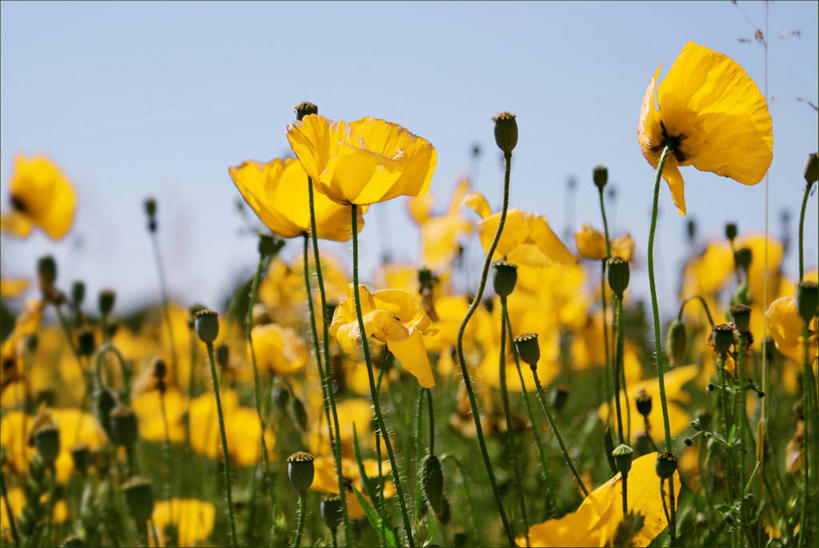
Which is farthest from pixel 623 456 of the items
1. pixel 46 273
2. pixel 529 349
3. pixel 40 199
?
pixel 40 199

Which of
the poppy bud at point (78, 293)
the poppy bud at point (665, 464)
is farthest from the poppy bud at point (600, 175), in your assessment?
the poppy bud at point (78, 293)

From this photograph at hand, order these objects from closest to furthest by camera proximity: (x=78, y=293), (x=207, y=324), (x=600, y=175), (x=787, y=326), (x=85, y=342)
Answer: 1. (x=207, y=324)
2. (x=787, y=326)
3. (x=600, y=175)
4. (x=85, y=342)
5. (x=78, y=293)

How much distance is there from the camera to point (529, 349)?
4.34ft

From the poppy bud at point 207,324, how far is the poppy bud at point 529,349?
499mm

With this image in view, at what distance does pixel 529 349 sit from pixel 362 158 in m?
0.37

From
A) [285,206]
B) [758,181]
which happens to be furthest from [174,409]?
[758,181]

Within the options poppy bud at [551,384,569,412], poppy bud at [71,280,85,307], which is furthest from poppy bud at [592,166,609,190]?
poppy bud at [71,280,85,307]

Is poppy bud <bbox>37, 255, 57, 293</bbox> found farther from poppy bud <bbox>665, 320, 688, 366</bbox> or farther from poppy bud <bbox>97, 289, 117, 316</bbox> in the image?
poppy bud <bbox>665, 320, 688, 366</bbox>

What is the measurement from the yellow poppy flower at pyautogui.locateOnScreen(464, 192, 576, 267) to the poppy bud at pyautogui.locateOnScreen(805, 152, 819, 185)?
0.48m

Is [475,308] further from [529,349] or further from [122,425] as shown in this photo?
[122,425]

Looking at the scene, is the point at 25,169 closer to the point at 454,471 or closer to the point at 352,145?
the point at 454,471

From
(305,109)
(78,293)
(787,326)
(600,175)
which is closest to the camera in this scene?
(305,109)

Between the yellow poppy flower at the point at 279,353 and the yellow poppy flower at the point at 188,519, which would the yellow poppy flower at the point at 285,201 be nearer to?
the yellow poppy flower at the point at 279,353

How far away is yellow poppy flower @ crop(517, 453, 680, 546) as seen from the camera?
1.05 metres
